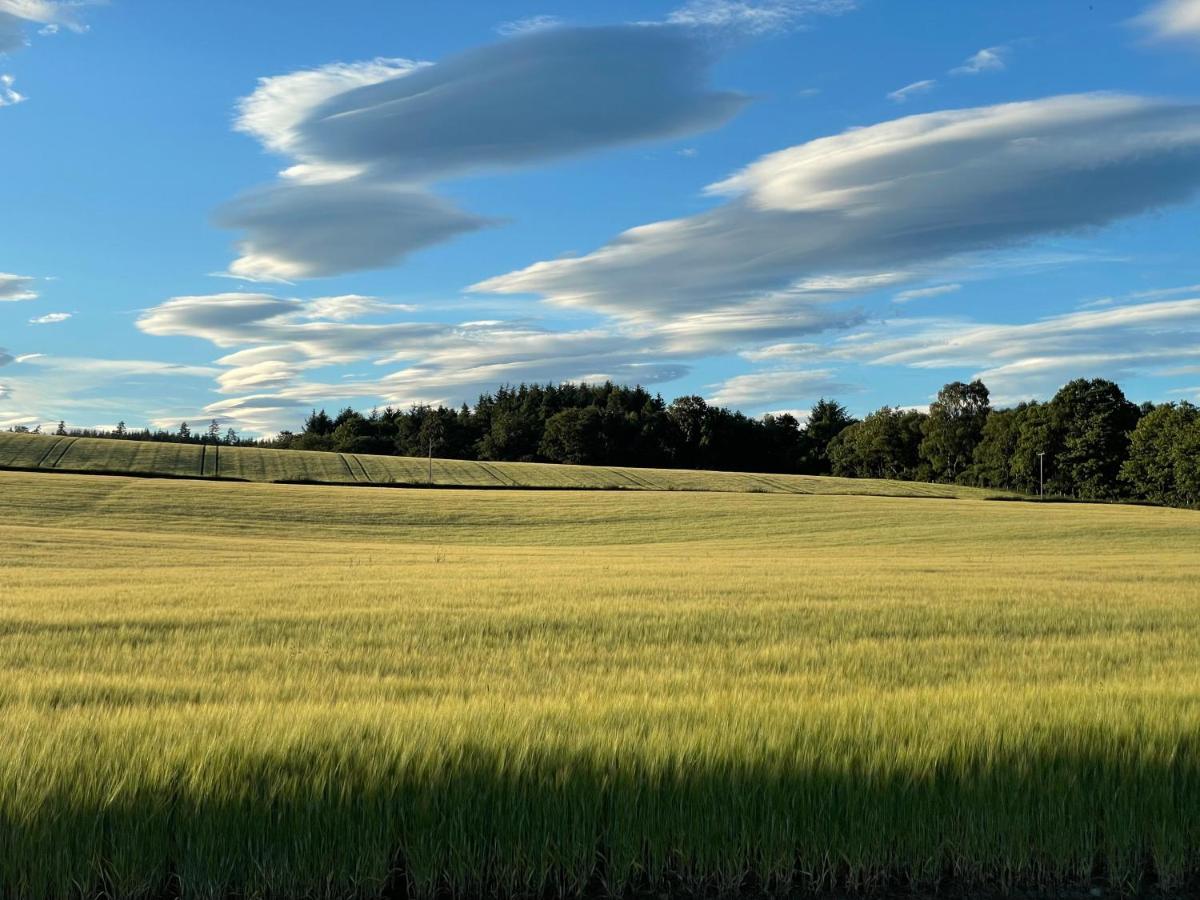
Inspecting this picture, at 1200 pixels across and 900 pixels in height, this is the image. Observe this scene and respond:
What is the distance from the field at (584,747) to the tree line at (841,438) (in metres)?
89.9

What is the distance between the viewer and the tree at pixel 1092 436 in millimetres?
98375

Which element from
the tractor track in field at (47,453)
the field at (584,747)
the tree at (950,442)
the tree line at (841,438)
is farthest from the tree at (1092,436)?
the tractor track in field at (47,453)

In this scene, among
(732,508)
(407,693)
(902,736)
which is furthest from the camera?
(732,508)

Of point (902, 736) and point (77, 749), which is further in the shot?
point (902, 736)

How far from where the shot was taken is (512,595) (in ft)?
→ 56.6

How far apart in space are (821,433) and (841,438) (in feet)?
25.8

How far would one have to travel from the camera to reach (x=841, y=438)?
13288cm

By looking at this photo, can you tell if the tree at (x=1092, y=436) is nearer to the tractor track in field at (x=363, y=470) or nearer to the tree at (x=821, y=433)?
the tree at (x=821, y=433)

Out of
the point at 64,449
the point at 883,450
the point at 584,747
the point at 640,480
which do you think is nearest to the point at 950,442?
the point at 883,450

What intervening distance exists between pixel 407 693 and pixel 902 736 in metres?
4.03

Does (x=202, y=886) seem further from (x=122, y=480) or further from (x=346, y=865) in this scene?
(x=122, y=480)

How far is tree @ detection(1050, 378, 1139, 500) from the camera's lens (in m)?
98.4

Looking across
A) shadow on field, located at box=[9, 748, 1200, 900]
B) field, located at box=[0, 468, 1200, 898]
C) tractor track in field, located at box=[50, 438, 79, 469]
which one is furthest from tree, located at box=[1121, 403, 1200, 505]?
shadow on field, located at box=[9, 748, 1200, 900]

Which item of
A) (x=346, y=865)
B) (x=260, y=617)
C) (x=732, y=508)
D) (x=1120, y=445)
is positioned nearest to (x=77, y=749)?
(x=346, y=865)
